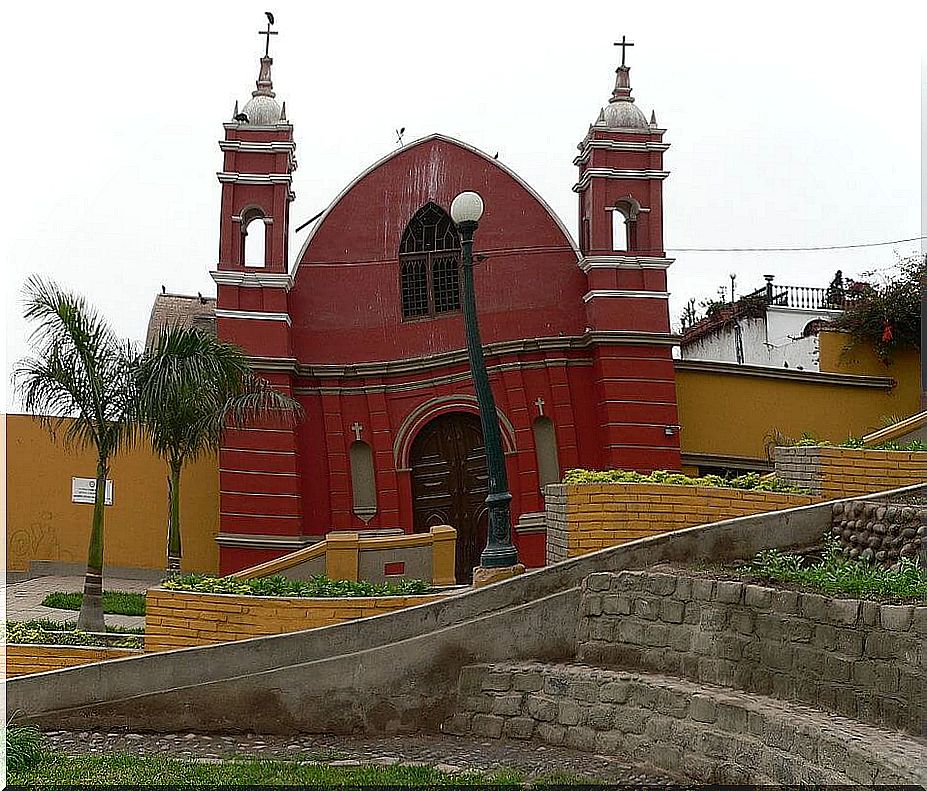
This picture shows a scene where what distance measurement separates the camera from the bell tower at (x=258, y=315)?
17.2 m

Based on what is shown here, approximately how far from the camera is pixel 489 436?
1031cm

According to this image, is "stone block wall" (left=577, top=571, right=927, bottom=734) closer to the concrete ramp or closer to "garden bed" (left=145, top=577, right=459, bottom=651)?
the concrete ramp

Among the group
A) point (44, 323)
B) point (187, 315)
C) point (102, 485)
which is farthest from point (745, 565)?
point (187, 315)

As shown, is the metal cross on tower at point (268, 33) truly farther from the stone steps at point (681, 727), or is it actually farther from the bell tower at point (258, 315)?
the stone steps at point (681, 727)

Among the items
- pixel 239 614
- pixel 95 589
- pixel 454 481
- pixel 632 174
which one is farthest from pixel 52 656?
pixel 632 174

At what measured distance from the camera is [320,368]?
18172 millimetres

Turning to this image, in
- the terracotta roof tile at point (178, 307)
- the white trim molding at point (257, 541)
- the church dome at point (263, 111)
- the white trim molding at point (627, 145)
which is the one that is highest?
the church dome at point (263, 111)

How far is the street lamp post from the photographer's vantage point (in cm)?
1004

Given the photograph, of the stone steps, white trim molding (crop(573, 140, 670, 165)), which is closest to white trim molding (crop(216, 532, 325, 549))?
white trim molding (crop(573, 140, 670, 165))

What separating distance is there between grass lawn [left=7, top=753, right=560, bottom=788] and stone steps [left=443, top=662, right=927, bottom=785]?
2.89 ft

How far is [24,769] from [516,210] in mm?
12862

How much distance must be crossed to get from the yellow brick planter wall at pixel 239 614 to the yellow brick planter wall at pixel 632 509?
4.59ft

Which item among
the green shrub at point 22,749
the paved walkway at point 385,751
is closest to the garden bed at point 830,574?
the paved walkway at point 385,751

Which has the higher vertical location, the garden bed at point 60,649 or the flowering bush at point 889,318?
the flowering bush at point 889,318
